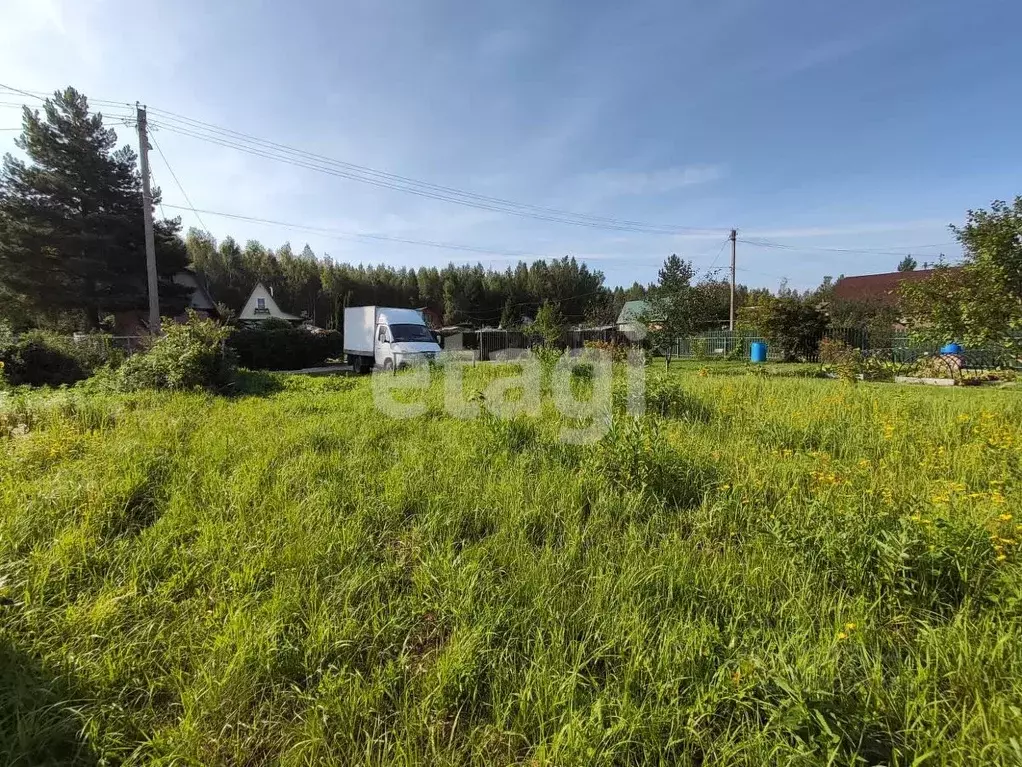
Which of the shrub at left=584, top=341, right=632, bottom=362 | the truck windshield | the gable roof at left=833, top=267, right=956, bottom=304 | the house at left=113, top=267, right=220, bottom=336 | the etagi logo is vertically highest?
the gable roof at left=833, top=267, right=956, bottom=304

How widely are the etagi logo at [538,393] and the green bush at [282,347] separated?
466 inches

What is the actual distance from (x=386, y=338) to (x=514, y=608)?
542 inches

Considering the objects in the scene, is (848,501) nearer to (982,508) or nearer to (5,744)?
(982,508)

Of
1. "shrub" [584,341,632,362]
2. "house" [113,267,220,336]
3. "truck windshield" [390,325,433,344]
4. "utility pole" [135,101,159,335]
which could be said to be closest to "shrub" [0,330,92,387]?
"utility pole" [135,101,159,335]

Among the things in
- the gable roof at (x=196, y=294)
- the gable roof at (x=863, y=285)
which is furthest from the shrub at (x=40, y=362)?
the gable roof at (x=863, y=285)

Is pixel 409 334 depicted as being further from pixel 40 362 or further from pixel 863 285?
pixel 863 285

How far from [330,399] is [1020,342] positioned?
9704mm

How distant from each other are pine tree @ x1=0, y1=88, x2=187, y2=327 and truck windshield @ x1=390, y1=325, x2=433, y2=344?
16.0 meters

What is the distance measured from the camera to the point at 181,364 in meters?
7.42

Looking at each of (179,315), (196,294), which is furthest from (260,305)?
(179,315)

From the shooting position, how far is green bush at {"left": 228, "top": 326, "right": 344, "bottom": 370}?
1744cm

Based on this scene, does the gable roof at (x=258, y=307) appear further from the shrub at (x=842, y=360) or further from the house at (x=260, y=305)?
the shrub at (x=842, y=360)

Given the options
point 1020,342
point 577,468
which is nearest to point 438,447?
point 577,468

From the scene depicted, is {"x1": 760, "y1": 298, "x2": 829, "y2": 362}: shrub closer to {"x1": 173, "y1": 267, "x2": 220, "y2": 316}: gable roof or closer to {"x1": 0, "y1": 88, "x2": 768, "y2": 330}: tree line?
{"x1": 0, "y1": 88, "x2": 768, "y2": 330}: tree line
